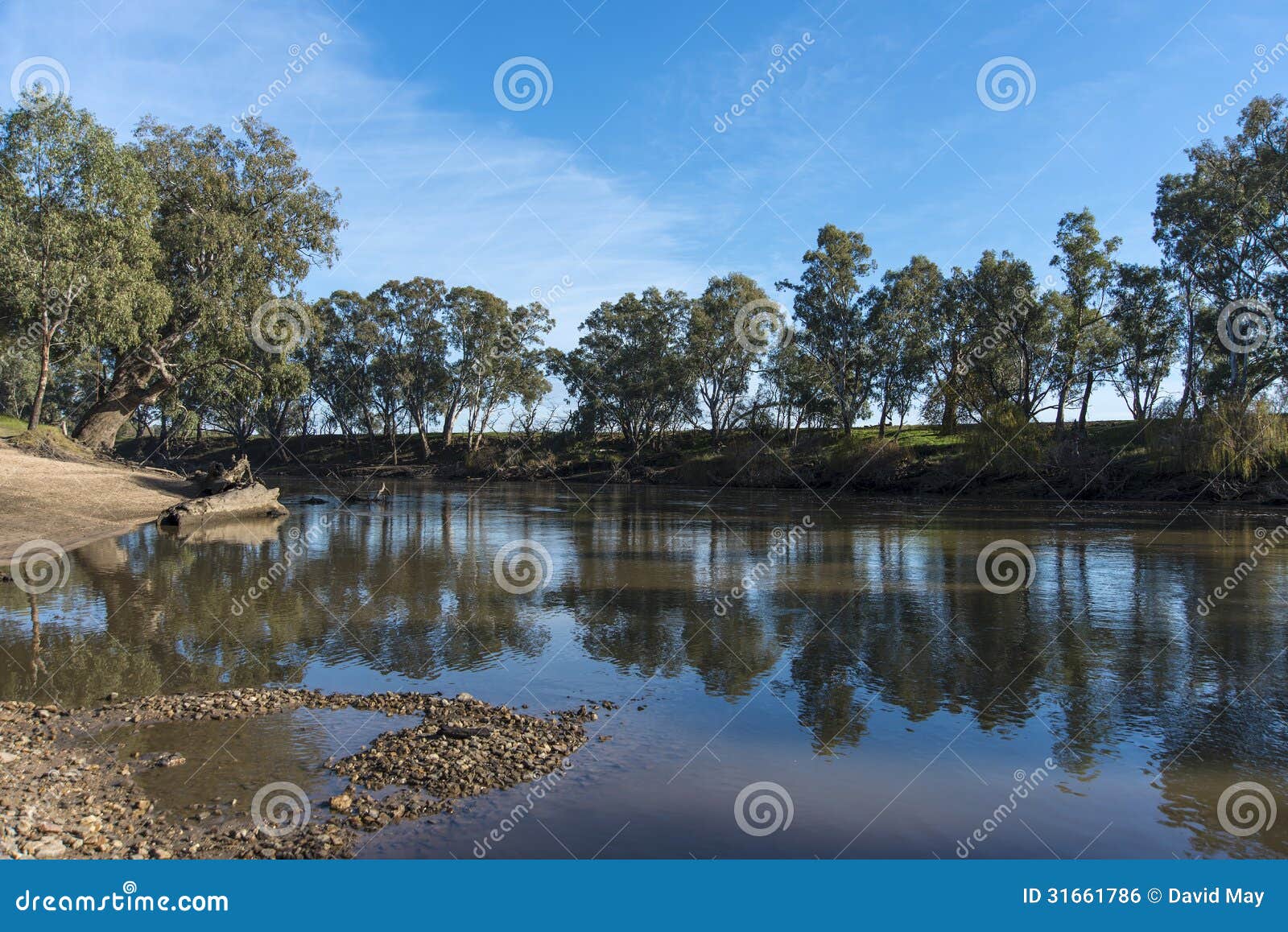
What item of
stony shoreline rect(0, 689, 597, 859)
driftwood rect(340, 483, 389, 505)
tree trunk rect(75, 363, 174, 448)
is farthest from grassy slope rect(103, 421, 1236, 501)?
stony shoreline rect(0, 689, 597, 859)

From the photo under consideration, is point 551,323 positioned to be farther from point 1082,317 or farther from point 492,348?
point 1082,317

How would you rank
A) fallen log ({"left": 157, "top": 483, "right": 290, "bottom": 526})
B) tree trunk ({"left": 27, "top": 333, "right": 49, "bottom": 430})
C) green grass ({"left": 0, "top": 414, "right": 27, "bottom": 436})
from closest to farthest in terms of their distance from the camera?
fallen log ({"left": 157, "top": 483, "right": 290, "bottom": 526}) < tree trunk ({"left": 27, "top": 333, "right": 49, "bottom": 430}) < green grass ({"left": 0, "top": 414, "right": 27, "bottom": 436})

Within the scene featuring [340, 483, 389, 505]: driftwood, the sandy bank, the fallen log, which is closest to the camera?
the sandy bank

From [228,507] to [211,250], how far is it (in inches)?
479

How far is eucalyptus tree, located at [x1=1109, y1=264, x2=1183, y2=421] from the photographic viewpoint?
1901 inches

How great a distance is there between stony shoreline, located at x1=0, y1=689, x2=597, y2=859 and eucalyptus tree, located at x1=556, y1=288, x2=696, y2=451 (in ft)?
221

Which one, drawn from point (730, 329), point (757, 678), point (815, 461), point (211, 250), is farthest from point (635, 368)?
point (757, 678)

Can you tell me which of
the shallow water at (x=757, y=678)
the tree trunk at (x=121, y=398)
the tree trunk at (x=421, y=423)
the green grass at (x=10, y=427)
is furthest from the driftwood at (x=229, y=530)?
the tree trunk at (x=421, y=423)

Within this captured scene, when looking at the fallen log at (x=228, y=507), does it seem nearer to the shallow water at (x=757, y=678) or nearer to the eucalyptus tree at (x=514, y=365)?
the shallow water at (x=757, y=678)

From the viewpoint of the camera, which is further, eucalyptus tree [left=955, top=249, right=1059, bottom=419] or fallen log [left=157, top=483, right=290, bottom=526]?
eucalyptus tree [left=955, top=249, right=1059, bottom=419]

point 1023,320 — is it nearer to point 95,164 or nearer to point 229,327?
point 229,327

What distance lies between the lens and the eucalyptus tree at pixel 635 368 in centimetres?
7538

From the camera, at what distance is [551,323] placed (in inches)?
3297

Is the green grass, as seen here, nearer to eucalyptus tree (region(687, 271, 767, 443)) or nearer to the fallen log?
the fallen log
